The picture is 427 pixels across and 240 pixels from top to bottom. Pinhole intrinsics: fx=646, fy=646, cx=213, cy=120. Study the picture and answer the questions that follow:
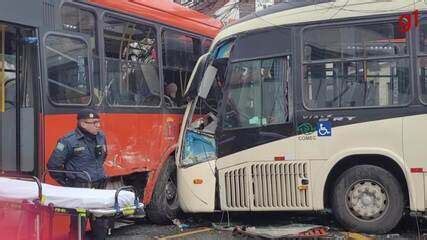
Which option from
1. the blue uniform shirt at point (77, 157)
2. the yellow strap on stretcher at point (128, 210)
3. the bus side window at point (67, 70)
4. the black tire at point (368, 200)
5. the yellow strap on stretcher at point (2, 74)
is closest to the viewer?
the yellow strap on stretcher at point (128, 210)

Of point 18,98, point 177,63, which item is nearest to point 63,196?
point 18,98

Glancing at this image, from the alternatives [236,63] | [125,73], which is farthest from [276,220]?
[125,73]

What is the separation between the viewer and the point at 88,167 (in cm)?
697

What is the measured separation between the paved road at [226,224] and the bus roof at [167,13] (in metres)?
2.97

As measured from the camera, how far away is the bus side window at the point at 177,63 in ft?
31.3

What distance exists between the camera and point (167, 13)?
974cm

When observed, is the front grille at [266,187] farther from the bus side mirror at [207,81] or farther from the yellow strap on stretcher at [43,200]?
the yellow strap on stretcher at [43,200]

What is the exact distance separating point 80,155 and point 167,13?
3537mm

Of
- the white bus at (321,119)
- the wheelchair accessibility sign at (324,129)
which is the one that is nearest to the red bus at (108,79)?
the white bus at (321,119)

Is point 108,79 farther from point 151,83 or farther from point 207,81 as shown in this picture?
point 207,81

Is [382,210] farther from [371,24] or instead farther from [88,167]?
[88,167]

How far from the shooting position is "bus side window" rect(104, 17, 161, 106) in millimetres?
8344

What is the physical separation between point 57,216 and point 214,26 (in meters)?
6.24

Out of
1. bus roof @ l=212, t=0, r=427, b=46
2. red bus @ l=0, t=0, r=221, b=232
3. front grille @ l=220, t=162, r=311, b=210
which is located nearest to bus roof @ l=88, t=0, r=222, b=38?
red bus @ l=0, t=0, r=221, b=232
